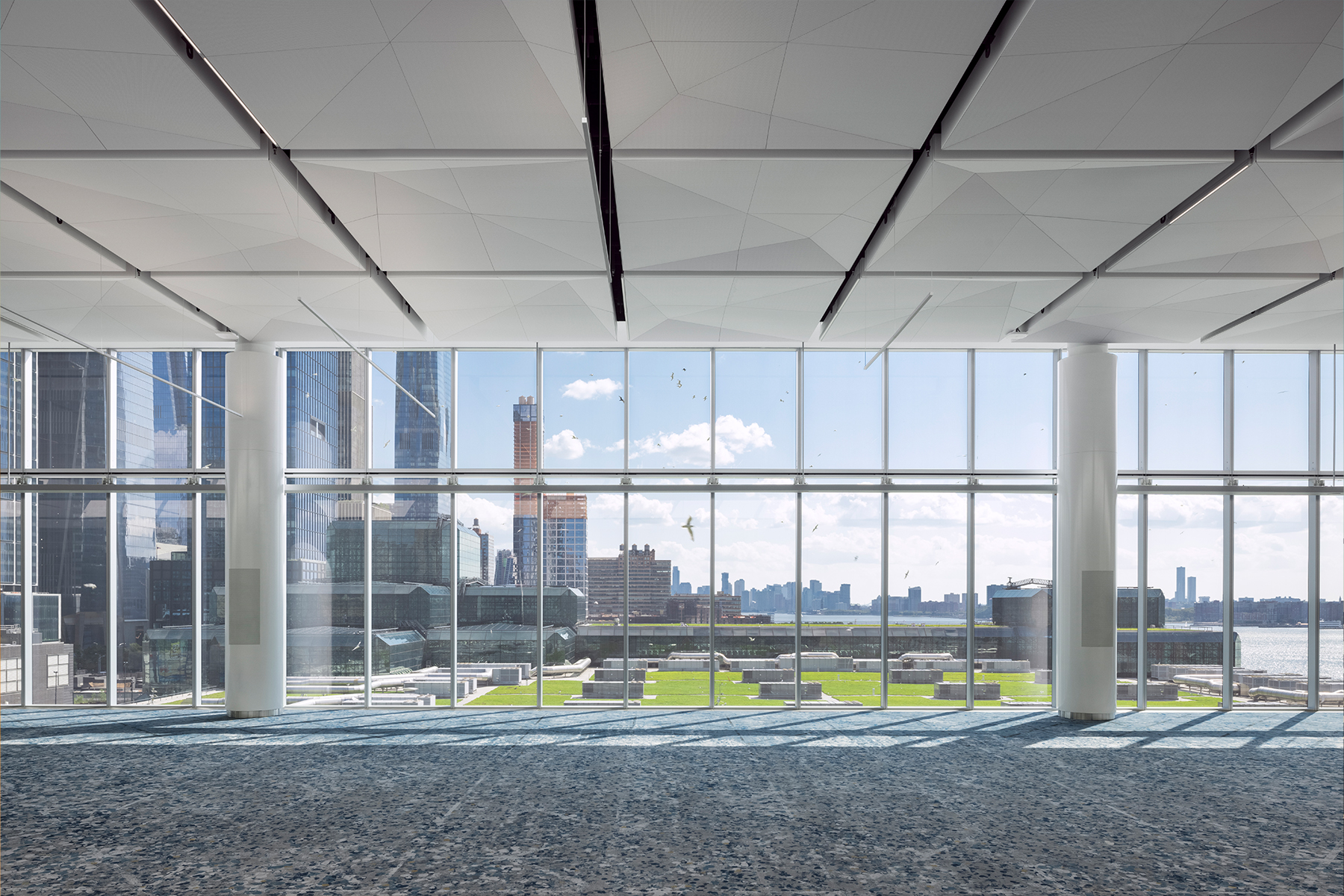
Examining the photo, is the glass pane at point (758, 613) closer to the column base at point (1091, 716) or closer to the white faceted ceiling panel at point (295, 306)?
the column base at point (1091, 716)

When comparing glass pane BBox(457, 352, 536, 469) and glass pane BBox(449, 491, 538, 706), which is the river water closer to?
glass pane BBox(449, 491, 538, 706)

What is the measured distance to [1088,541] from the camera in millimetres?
14977

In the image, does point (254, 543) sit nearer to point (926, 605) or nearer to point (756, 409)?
point (756, 409)

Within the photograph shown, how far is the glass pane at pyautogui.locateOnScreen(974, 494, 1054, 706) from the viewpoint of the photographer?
16.2 metres

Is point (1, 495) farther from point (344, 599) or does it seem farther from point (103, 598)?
point (344, 599)

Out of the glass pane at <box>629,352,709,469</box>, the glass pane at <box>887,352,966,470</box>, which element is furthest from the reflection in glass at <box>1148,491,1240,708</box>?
the glass pane at <box>629,352,709,469</box>

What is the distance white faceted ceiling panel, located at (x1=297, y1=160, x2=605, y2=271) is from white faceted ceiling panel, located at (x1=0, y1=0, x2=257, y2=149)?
1200mm

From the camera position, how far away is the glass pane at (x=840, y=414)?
53.8ft

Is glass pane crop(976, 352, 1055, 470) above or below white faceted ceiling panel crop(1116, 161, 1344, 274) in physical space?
below

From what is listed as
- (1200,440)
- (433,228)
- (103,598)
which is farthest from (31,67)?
(1200,440)

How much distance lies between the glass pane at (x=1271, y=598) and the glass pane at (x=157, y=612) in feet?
64.8

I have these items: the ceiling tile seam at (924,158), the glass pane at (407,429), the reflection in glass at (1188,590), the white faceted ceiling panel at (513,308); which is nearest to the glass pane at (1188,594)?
the reflection in glass at (1188,590)

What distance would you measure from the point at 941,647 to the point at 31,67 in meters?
15.5

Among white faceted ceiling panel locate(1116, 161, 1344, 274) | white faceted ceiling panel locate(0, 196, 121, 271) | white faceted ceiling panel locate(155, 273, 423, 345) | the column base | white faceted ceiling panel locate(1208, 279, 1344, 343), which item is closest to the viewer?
white faceted ceiling panel locate(1116, 161, 1344, 274)
